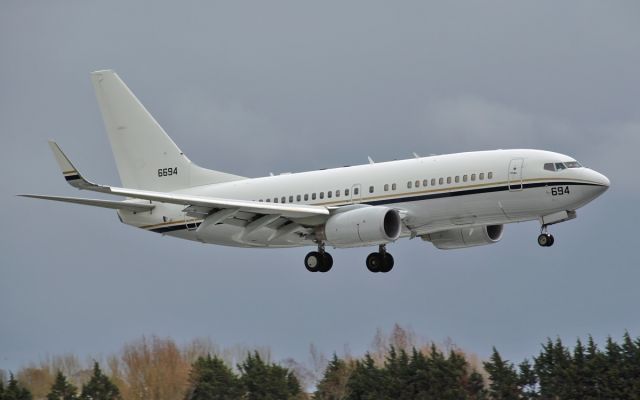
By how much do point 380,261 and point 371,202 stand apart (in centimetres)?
417

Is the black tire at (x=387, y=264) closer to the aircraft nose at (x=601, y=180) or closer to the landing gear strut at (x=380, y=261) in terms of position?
the landing gear strut at (x=380, y=261)

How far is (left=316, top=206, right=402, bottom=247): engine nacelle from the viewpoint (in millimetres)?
62469

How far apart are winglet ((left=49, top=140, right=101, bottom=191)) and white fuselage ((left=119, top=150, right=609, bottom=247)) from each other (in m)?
7.14

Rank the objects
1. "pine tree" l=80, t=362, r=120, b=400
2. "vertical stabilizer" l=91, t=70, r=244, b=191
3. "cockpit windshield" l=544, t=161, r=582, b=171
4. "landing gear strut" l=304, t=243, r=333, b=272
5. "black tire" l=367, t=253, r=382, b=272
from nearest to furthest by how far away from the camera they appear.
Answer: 1. "cockpit windshield" l=544, t=161, r=582, b=171
2. "landing gear strut" l=304, t=243, r=333, b=272
3. "black tire" l=367, t=253, r=382, b=272
4. "vertical stabilizer" l=91, t=70, r=244, b=191
5. "pine tree" l=80, t=362, r=120, b=400

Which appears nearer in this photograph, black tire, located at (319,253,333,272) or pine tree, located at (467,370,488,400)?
black tire, located at (319,253,333,272)

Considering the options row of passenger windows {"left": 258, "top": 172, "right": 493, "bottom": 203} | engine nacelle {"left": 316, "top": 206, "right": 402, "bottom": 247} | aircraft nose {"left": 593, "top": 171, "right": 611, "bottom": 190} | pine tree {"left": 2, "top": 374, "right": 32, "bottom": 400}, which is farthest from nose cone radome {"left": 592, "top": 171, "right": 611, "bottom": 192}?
pine tree {"left": 2, "top": 374, "right": 32, "bottom": 400}

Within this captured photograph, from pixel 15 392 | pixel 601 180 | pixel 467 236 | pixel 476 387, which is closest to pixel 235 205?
pixel 467 236

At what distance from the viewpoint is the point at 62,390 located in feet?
288

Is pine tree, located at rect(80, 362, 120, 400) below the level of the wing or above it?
below

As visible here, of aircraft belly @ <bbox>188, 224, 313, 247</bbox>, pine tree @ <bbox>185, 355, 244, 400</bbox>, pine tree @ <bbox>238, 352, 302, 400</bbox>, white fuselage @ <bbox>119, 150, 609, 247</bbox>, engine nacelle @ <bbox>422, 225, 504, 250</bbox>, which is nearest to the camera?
white fuselage @ <bbox>119, 150, 609, 247</bbox>

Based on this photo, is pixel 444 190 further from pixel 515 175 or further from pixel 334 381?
pixel 334 381

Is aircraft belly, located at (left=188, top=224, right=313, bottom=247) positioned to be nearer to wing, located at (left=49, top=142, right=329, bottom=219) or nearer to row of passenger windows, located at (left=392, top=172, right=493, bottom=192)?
wing, located at (left=49, top=142, right=329, bottom=219)

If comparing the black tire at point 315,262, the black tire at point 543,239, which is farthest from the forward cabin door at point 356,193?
the black tire at point 543,239

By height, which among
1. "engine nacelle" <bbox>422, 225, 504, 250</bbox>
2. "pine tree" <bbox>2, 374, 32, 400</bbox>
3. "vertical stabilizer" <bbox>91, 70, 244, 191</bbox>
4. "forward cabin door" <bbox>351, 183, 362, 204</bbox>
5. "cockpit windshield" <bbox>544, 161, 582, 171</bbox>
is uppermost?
"vertical stabilizer" <bbox>91, 70, 244, 191</bbox>
